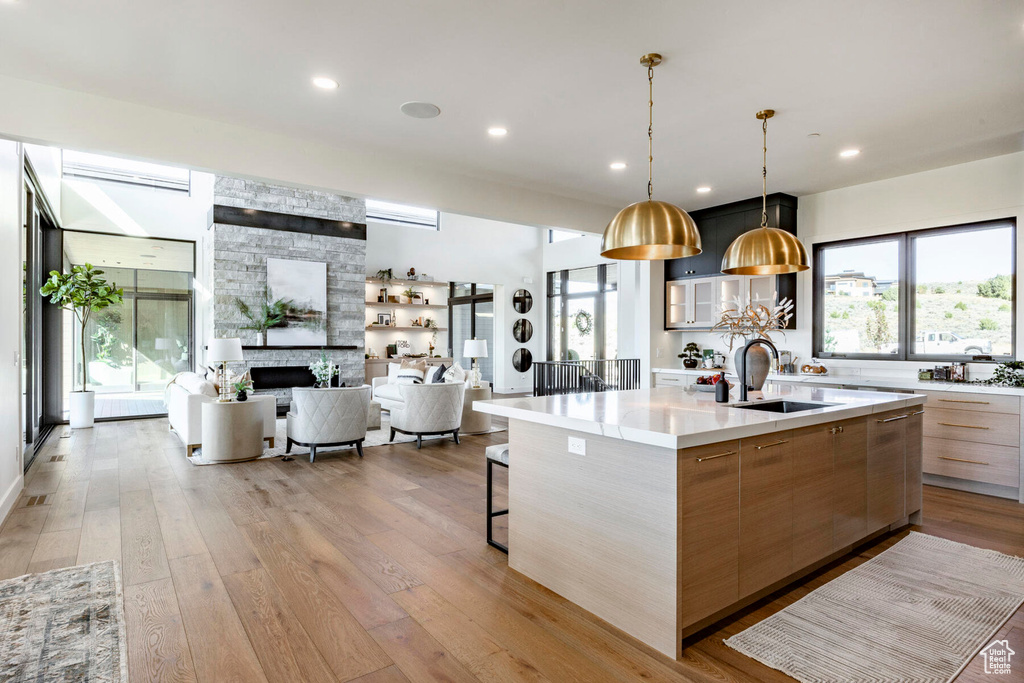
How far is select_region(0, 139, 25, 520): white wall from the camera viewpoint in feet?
12.0

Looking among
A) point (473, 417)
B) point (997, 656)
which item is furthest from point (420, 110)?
point (997, 656)

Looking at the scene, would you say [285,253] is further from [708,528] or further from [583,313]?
[708,528]

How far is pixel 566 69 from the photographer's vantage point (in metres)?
3.18

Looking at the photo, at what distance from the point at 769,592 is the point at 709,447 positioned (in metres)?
0.91

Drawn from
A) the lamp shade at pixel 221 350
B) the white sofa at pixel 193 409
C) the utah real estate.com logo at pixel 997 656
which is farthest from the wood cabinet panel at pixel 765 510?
the lamp shade at pixel 221 350

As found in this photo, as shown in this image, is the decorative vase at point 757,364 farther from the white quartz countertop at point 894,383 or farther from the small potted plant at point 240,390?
the small potted plant at point 240,390

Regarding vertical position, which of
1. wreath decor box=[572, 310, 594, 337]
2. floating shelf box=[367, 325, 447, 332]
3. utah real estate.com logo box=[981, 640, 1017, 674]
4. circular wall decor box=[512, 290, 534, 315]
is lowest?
utah real estate.com logo box=[981, 640, 1017, 674]

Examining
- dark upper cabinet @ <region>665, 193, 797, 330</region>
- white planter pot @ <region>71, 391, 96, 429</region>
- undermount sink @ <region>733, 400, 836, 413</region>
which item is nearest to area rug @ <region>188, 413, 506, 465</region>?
white planter pot @ <region>71, 391, 96, 429</region>

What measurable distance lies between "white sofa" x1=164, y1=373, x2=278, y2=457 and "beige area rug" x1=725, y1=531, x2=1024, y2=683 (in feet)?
16.5

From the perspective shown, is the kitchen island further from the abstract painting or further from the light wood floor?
the abstract painting

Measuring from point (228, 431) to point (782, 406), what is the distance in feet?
15.6

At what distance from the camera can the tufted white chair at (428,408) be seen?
6.02 metres

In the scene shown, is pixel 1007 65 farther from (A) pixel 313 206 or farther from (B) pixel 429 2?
(A) pixel 313 206

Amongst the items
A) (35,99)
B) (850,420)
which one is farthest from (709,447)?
(35,99)
